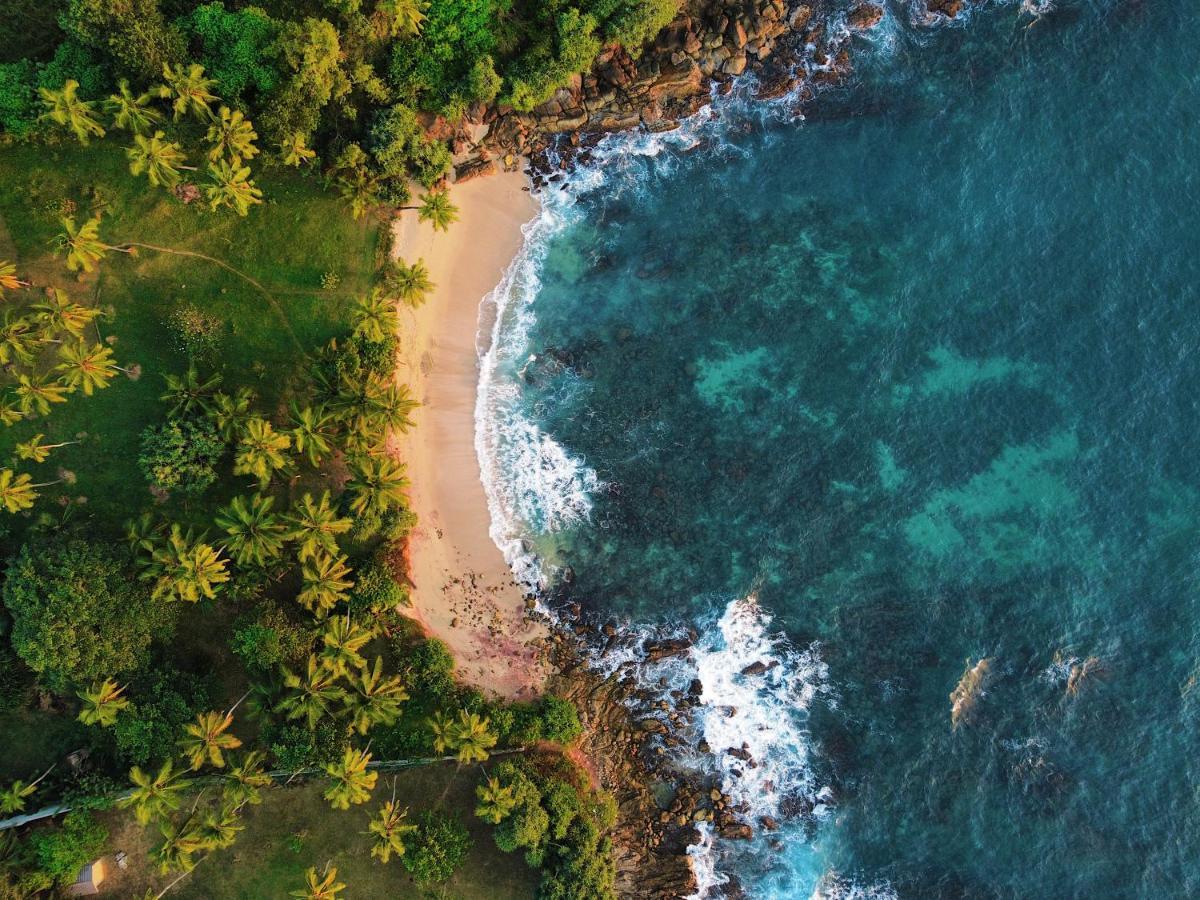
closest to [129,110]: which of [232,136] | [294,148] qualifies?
[232,136]

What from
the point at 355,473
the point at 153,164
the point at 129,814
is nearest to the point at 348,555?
the point at 355,473

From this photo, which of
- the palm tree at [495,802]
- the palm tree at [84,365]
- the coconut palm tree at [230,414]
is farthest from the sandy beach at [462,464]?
the palm tree at [84,365]

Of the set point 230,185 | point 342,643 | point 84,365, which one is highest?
point 230,185

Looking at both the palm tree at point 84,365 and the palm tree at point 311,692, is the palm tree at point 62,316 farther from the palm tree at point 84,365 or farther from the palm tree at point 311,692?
the palm tree at point 311,692

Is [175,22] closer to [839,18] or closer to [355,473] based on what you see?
[355,473]

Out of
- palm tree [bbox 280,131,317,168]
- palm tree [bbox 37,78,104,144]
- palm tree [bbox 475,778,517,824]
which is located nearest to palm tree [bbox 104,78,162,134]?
palm tree [bbox 37,78,104,144]

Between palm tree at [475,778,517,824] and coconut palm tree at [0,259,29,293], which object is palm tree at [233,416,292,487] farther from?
palm tree at [475,778,517,824]

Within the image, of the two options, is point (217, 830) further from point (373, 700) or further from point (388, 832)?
point (373, 700)
